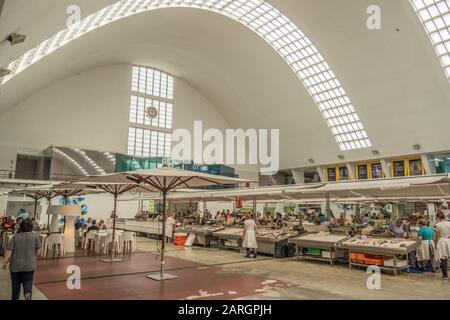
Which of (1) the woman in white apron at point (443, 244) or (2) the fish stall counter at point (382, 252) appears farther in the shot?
(2) the fish stall counter at point (382, 252)

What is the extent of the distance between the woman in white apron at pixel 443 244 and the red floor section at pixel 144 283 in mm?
4276

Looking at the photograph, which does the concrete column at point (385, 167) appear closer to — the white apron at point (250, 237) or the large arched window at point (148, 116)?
the white apron at point (250, 237)

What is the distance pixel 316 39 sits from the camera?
28.2m

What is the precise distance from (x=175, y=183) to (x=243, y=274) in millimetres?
3122

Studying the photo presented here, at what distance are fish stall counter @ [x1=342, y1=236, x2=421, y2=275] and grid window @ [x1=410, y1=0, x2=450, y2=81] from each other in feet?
62.5

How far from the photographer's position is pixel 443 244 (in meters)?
8.64

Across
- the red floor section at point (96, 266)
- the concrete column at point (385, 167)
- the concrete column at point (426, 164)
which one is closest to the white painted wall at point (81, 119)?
the red floor section at point (96, 266)

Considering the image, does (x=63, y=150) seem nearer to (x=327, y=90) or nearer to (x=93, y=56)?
(x=93, y=56)

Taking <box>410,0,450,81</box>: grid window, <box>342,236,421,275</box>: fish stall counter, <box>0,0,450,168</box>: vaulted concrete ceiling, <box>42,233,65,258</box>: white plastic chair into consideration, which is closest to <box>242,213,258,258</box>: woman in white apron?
<box>342,236,421,275</box>: fish stall counter

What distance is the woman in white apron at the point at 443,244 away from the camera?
27.7 feet

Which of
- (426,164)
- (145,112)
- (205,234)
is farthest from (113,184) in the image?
(145,112)

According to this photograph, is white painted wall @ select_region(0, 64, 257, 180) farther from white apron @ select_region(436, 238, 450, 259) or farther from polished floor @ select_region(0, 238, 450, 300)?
white apron @ select_region(436, 238, 450, 259)

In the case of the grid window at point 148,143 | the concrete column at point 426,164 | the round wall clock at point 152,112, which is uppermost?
the round wall clock at point 152,112

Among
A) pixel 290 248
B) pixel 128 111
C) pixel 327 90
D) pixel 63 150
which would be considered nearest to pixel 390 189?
pixel 290 248
